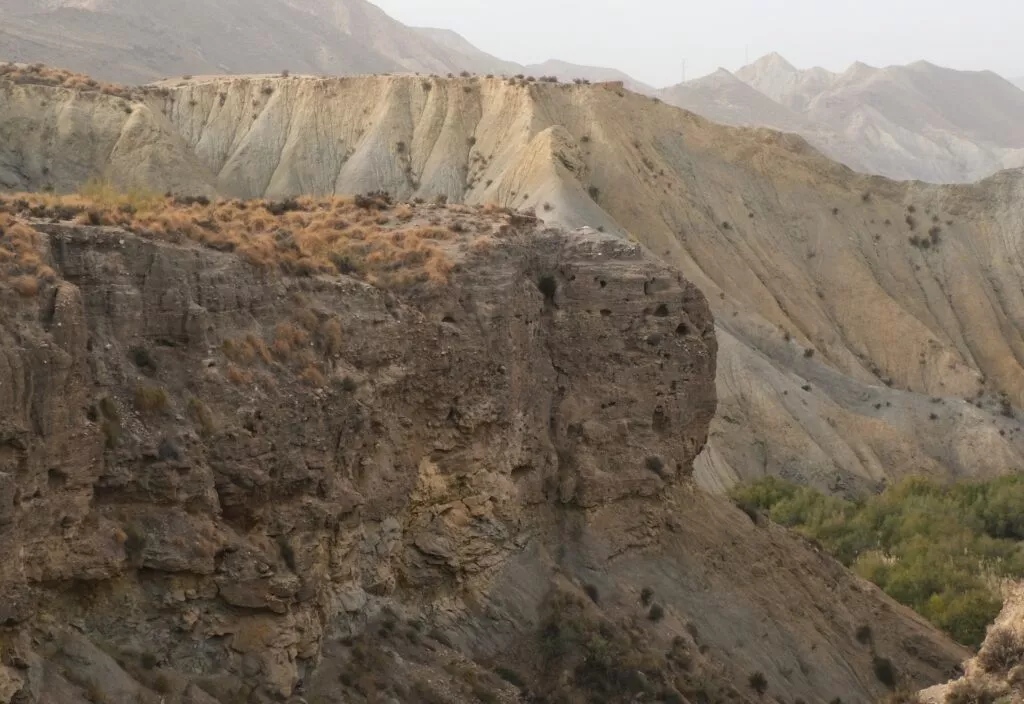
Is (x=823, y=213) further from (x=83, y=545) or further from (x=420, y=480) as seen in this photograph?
(x=83, y=545)

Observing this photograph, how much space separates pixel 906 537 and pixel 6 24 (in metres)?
91.4

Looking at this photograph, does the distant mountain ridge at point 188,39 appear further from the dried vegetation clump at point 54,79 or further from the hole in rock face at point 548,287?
the hole in rock face at point 548,287

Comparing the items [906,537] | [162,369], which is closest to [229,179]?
[906,537]

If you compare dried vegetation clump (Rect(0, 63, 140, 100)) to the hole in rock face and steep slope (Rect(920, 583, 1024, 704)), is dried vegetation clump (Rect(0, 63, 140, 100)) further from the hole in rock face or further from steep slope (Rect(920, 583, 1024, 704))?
steep slope (Rect(920, 583, 1024, 704))

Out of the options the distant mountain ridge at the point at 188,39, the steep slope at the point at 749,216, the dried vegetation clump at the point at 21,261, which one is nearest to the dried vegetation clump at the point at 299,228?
the dried vegetation clump at the point at 21,261

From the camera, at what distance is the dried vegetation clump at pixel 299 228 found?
57.9 ft

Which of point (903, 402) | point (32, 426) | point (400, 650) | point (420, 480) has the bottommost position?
point (903, 402)

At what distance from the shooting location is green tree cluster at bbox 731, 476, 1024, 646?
36.6 meters

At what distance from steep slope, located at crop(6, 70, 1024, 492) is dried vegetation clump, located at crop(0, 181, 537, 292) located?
30.8 meters

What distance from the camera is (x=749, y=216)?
243ft

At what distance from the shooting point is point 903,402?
63.2 meters

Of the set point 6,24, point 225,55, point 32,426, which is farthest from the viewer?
point 225,55

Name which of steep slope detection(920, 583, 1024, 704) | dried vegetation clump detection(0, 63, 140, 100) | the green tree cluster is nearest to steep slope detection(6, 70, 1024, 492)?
dried vegetation clump detection(0, 63, 140, 100)

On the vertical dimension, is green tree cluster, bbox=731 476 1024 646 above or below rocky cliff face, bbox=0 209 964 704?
below
